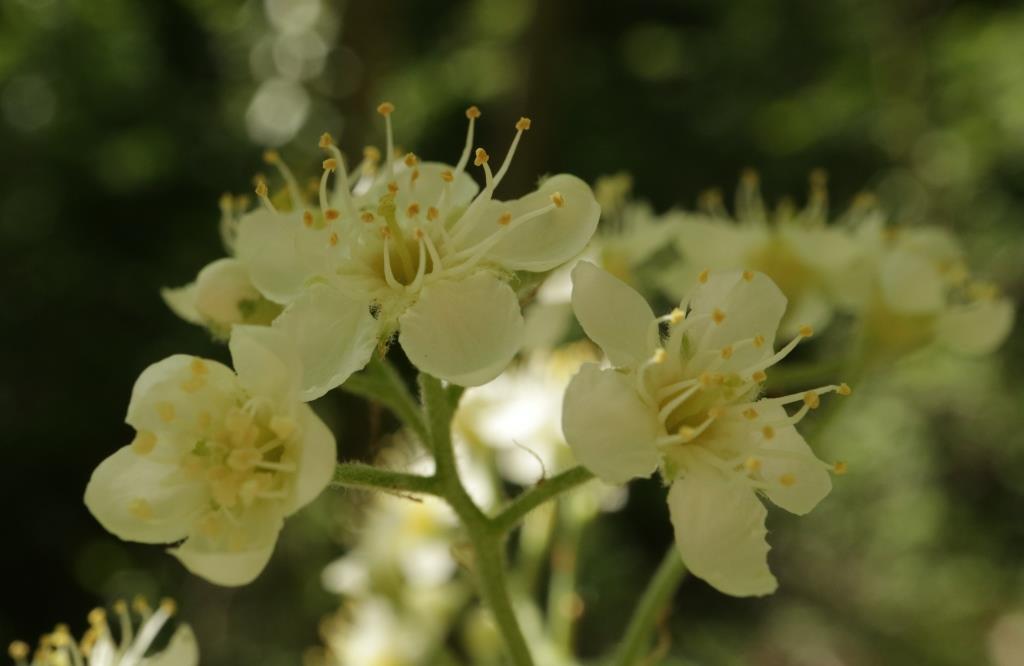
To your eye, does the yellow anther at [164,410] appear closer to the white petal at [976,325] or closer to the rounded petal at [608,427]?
the rounded petal at [608,427]

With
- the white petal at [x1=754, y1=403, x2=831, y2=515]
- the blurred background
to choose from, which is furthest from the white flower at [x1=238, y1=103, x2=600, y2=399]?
the blurred background

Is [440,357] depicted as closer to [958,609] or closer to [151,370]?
[151,370]

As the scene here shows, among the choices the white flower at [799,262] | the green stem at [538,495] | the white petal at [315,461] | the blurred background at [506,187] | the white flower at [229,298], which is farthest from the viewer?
the blurred background at [506,187]

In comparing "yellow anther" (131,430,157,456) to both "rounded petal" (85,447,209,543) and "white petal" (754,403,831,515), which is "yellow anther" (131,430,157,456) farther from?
"white petal" (754,403,831,515)

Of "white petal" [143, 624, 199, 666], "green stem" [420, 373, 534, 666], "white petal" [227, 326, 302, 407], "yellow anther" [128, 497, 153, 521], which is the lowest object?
"white petal" [143, 624, 199, 666]

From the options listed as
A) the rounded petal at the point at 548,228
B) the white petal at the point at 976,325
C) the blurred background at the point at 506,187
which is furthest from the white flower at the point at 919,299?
the blurred background at the point at 506,187
